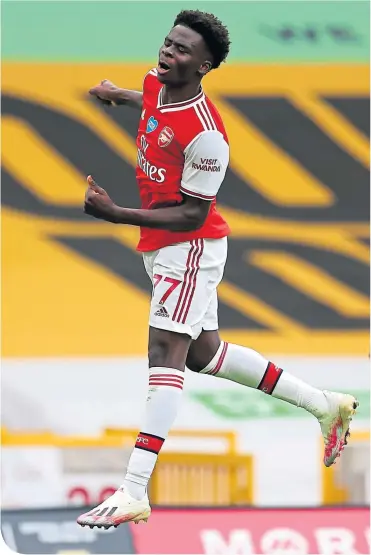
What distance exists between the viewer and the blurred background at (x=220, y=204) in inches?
516

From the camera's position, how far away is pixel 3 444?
9039 millimetres

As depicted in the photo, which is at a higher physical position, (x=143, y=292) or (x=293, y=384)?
(x=143, y=292)

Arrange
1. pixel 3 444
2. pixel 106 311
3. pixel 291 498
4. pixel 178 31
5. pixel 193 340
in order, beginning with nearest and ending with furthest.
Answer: pixel 178 31
pixel 193 340
pixel 3 444
pixel 291 498
pixel 106 311

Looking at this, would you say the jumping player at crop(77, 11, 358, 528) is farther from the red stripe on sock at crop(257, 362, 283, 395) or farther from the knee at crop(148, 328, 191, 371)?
the red stripe on sock at crop(257, 362, 283, 395)

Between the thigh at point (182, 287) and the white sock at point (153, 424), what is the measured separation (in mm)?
220

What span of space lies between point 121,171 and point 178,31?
892cm

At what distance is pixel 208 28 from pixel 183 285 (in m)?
1.13

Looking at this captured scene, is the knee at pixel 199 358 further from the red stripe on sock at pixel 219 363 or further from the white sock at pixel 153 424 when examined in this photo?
the white sock at pixel 153 424

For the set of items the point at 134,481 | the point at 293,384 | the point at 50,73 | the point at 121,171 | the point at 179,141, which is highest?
the point at 50,73

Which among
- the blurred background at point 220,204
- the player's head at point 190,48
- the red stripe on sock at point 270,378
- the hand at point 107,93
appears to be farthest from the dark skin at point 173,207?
the blurred background at point 220,204

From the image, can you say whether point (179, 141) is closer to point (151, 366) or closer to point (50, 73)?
point (151, 366)

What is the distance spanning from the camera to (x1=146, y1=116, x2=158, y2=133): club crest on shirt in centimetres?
584

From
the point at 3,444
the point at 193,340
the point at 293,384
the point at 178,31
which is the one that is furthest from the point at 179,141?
the point at 3,444

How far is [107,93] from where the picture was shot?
641 centimetres
